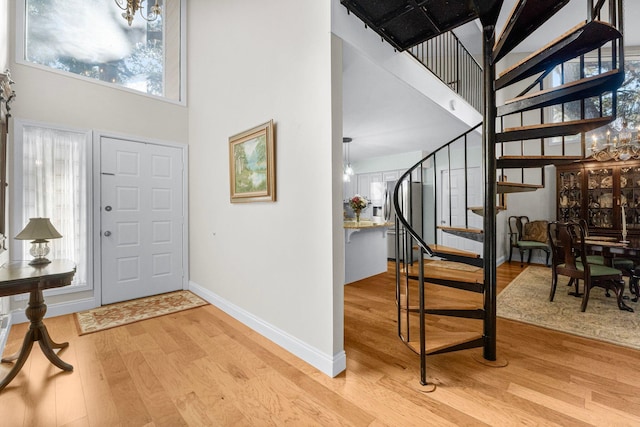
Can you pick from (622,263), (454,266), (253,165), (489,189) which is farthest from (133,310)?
(622,263)

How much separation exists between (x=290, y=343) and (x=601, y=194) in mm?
6192

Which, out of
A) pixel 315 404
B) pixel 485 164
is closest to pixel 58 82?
pixel 315 404

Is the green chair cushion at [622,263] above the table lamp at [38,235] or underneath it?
underneath

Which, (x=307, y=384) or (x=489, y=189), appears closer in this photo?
(x=307, y=384)

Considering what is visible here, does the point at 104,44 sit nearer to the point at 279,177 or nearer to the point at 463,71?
the point at 279,177

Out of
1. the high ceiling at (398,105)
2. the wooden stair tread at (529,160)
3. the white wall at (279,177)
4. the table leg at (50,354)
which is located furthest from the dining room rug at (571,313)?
the table leg at (50,354)

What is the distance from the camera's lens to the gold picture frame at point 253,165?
2.52 metres

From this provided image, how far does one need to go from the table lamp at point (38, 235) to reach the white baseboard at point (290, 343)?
167cm

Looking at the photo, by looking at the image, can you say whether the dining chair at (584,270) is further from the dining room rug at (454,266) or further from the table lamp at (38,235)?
the table lamp at (38,235)

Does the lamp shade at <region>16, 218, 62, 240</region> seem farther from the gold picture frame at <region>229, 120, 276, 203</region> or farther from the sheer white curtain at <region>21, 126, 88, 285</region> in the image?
the gold picture frame at <region>229, 120, 276, 203</region>

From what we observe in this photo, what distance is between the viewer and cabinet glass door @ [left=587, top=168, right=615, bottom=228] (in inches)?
195

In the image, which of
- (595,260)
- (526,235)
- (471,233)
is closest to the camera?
(471,233)

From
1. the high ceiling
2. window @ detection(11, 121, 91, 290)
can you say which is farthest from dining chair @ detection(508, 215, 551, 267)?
window @ detection(11, 121, 91, 290)

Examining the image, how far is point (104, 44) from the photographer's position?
11.8 feet
